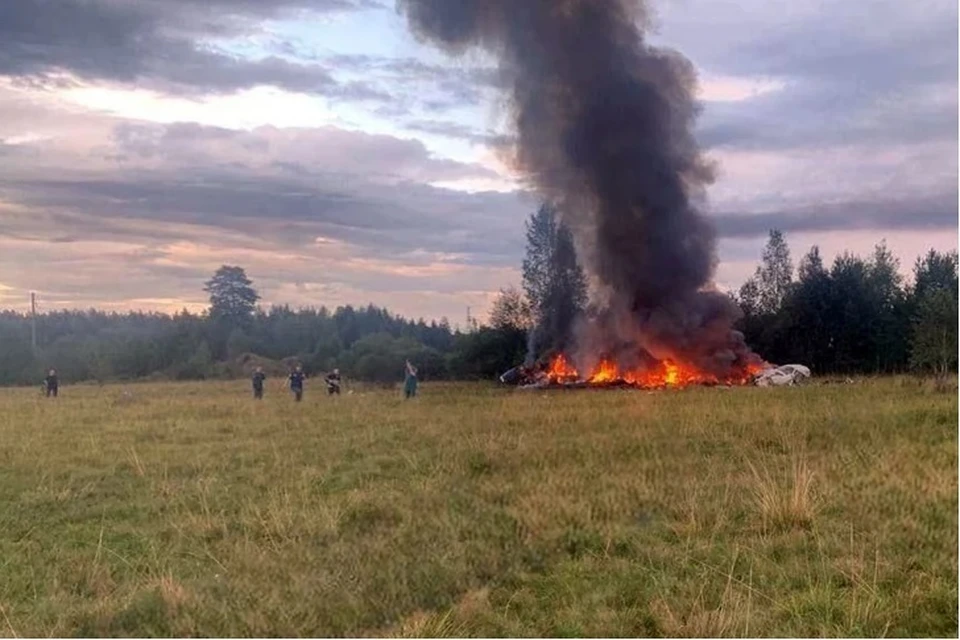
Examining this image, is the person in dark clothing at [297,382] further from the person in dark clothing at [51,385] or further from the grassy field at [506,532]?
the grassy field at [506,532]

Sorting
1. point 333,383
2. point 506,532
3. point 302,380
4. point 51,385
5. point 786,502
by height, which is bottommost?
point 506,532

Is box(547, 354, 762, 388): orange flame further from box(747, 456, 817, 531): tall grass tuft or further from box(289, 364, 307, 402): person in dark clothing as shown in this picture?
box(747, 456, 817, 531): tall grass tuft

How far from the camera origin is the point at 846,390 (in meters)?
23.0

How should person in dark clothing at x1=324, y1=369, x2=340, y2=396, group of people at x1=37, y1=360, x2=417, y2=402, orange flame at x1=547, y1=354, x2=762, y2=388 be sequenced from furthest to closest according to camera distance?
orange flame at x1=547, y1=354, x2=762, y2=388, person in dark clothing at x1=324, y1=369, x2=340, y2=396, group of people at x1=37, y1=360, x2=417, y2=402

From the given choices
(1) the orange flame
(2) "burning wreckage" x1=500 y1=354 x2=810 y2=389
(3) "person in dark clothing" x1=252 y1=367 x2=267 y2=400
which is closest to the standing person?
(3) "person in dark clothing" x1=252 y1=367 x2=267 y2=400

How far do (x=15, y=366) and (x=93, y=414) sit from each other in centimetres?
1132

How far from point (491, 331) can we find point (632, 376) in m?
8.09

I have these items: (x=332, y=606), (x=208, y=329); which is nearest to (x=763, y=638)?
(x=332, y=606)

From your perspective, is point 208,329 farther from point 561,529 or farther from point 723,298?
point 723,298

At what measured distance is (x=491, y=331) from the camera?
4606 cm

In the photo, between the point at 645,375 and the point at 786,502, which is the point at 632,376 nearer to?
the point at 645,375

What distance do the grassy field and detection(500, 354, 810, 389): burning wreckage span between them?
21.4 m

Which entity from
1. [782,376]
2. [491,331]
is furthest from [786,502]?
[491,331]

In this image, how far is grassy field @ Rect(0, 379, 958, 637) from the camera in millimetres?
6211
